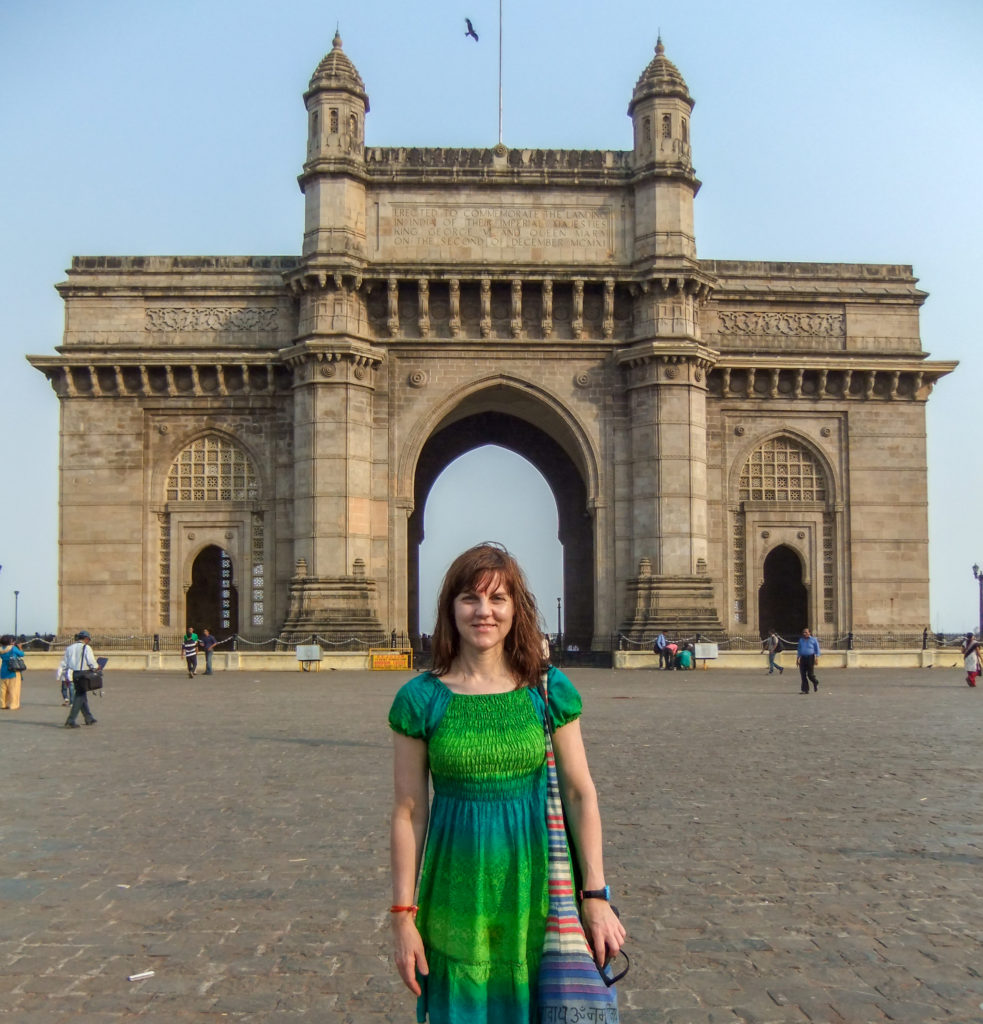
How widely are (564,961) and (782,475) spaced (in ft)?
109

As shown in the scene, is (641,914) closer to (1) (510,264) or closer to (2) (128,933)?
(2) (128,933)

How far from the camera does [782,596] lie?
3884 cm

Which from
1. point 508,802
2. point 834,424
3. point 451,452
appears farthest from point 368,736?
point 451,452

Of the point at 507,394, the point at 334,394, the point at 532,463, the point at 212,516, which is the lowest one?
the point at 212,516

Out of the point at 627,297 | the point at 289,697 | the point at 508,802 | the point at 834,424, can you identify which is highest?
the point at 627,297

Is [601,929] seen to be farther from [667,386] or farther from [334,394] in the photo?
[667,386]

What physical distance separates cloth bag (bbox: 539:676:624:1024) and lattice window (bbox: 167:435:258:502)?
31804 millimetres

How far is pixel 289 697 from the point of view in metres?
21.7

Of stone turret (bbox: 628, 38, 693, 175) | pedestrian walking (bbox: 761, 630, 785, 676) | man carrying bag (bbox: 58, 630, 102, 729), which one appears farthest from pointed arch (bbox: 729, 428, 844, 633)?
man carrying bag (bbox: 58, 630, 102, 729)

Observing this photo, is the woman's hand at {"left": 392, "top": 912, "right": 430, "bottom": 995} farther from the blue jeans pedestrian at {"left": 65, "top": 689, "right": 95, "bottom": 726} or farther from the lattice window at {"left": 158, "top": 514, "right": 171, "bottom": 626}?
the lattice window at {"left": 158, "top": 514, "right": 171, "bottom": 626}

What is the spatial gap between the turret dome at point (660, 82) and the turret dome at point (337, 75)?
7.54 metres

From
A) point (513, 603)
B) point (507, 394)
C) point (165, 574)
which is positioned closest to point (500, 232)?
point (507, 394)

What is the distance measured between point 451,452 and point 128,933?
36034 mm

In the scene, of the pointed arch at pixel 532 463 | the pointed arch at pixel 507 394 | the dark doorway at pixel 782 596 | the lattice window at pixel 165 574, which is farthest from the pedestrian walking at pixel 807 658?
the lattice window at pixel 165 574
